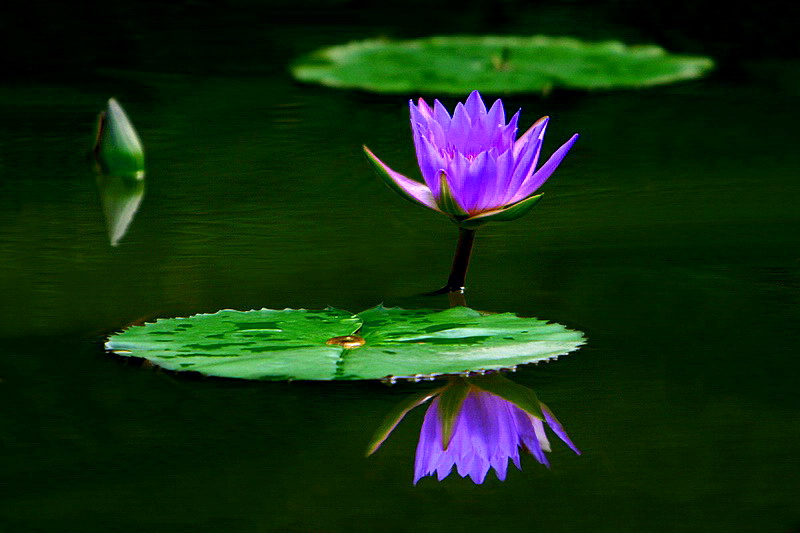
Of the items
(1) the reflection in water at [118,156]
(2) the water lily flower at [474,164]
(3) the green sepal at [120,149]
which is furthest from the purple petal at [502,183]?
(3) the green sepal at [120,149]

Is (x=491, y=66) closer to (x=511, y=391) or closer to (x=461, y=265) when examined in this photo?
(x=461, y=265)

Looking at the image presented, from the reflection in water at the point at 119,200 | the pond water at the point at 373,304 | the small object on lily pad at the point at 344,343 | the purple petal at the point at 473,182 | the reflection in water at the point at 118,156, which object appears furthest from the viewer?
the reflection in water at the point at 118,156

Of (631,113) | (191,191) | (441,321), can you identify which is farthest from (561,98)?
(441,321)

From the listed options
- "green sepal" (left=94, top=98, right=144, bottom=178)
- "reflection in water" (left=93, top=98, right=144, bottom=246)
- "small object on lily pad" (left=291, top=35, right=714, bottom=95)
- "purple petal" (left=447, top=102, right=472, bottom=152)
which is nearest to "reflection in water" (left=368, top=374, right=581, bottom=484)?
"purple petal" (left=447, top=102, right=472, bottom=152)

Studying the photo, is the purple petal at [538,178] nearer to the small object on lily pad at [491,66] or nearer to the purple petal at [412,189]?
the purple petal at [412,189]

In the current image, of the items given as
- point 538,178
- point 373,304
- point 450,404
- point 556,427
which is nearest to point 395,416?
point 450,404

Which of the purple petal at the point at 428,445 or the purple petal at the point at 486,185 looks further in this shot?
the purple petal at the point at 486,185
